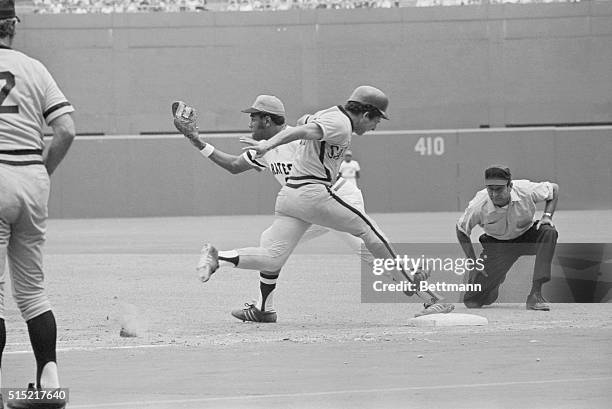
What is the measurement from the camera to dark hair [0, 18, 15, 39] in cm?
605

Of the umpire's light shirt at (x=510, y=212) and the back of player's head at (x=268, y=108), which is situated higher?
the back of player's head at (x=268, y=108)

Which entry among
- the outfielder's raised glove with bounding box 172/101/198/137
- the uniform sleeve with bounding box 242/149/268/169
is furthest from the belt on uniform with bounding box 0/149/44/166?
the uniform sleeve with bounding box 242/149/268/169

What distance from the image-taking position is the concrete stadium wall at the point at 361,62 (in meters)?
31.8

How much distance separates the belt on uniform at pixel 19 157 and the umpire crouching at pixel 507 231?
5550mm

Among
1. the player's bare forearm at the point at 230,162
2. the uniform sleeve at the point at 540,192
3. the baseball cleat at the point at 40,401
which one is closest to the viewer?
the baseball cleat at the point at 40,401

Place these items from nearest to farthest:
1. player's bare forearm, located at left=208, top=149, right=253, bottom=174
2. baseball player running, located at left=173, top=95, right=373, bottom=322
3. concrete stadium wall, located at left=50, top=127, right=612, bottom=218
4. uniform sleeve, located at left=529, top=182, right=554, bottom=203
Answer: player's bare forearm, located at left=208, top=149, right=253, bottom=174, baseball player running, located at left=173, top=95, right=373, bottom=322, uniform sleeve, located at left=529, top=182, right=554, bottom=203, concrete stadium wall, located at left=50, top=127, right=612, bottom=218

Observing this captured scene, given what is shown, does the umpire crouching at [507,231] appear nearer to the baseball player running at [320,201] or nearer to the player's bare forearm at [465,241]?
the player's bare forearm at [465,241]

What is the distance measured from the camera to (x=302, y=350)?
26.7 feet

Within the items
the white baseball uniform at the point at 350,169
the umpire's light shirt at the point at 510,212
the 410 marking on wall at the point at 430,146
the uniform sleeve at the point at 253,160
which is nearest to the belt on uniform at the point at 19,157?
the uniform sleeve at the point at 253,160

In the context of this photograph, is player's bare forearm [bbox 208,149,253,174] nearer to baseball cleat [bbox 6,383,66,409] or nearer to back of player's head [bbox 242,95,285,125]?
back of player's head [bbox 242,95,285,125]

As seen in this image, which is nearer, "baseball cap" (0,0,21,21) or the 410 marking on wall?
"baseball cap" (0,0,21,21)

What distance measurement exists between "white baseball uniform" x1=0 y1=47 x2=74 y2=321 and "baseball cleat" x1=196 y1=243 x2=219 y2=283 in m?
3.03

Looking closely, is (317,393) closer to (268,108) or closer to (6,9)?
(6,9)

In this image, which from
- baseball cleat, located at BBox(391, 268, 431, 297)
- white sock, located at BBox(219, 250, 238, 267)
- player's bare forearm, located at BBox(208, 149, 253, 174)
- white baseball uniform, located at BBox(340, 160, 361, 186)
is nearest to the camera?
white sock, located at BBox(219, 250, 238, 267)
